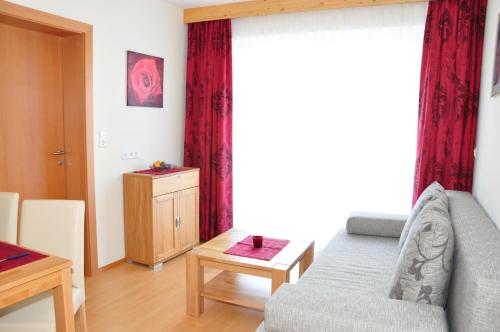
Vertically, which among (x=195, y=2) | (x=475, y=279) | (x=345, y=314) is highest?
(x=195, y=2)

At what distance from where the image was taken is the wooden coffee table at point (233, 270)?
2662 mm

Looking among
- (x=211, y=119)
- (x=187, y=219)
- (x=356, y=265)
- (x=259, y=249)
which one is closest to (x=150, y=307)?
(x=259, y=249)

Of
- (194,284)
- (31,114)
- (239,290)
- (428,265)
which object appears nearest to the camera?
(428,265)

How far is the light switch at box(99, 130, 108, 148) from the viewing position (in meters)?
3.66

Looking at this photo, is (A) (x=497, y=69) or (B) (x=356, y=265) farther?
(B) (x=356, y=265)

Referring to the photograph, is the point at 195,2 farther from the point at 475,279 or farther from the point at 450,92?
the point at 475,279

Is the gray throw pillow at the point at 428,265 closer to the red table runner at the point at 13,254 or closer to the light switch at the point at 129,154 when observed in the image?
the red table runner at the point at 13,254

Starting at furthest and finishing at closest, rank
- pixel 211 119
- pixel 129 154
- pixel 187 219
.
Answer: pixel 211 119 → pixel 187 219 → pixel 129 154

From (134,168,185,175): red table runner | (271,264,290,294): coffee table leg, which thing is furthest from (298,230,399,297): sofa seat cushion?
(134,168,185,175): red table runner

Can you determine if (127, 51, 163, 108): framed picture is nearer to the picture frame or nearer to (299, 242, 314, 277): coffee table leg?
(299, 242, 314, 277): coffee table leg

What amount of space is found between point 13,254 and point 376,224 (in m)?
2.55

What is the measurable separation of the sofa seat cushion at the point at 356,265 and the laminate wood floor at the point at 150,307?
0.65 meters

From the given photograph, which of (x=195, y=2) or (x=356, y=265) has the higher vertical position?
(x=195, y=2)

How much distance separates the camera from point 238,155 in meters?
4.59
